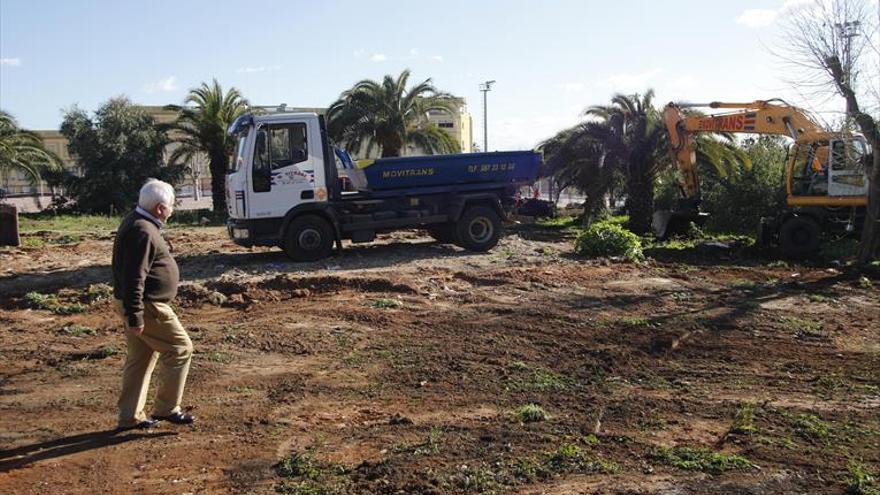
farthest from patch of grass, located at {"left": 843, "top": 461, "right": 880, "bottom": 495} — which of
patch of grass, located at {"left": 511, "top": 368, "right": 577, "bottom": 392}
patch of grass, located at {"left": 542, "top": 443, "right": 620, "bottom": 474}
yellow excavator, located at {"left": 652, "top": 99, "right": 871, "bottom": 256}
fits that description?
yellow excavator, located at {"left": 652, "top": 99, "right": 871, "bottom": 256}

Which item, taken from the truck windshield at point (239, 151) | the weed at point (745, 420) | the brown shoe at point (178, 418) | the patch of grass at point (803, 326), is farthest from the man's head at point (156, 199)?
the truck windshield at point (239, 151)

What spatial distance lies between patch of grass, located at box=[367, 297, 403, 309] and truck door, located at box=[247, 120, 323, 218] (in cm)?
422

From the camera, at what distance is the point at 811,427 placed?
19.2 feet

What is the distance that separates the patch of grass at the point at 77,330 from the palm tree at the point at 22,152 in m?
20.5

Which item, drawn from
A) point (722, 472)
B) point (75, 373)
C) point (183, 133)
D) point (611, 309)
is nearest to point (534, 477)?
point (722, 472)

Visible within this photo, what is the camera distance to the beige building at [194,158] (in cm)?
3206

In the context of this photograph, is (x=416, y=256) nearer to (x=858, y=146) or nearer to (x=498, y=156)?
(x=498, y=156)

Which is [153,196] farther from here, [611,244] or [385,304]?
[611,244]

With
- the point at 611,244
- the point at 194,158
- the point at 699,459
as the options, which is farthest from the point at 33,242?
the point at 699,459

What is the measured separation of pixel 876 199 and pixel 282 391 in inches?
509

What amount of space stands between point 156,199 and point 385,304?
533cm

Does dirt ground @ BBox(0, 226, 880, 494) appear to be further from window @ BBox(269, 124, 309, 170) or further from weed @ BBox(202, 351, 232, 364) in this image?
window @ BBox(269, 124, 309, 170)

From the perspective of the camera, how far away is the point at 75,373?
24.3 ft

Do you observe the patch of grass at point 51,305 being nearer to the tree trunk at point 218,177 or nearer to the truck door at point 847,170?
the truck door at point 847,170
